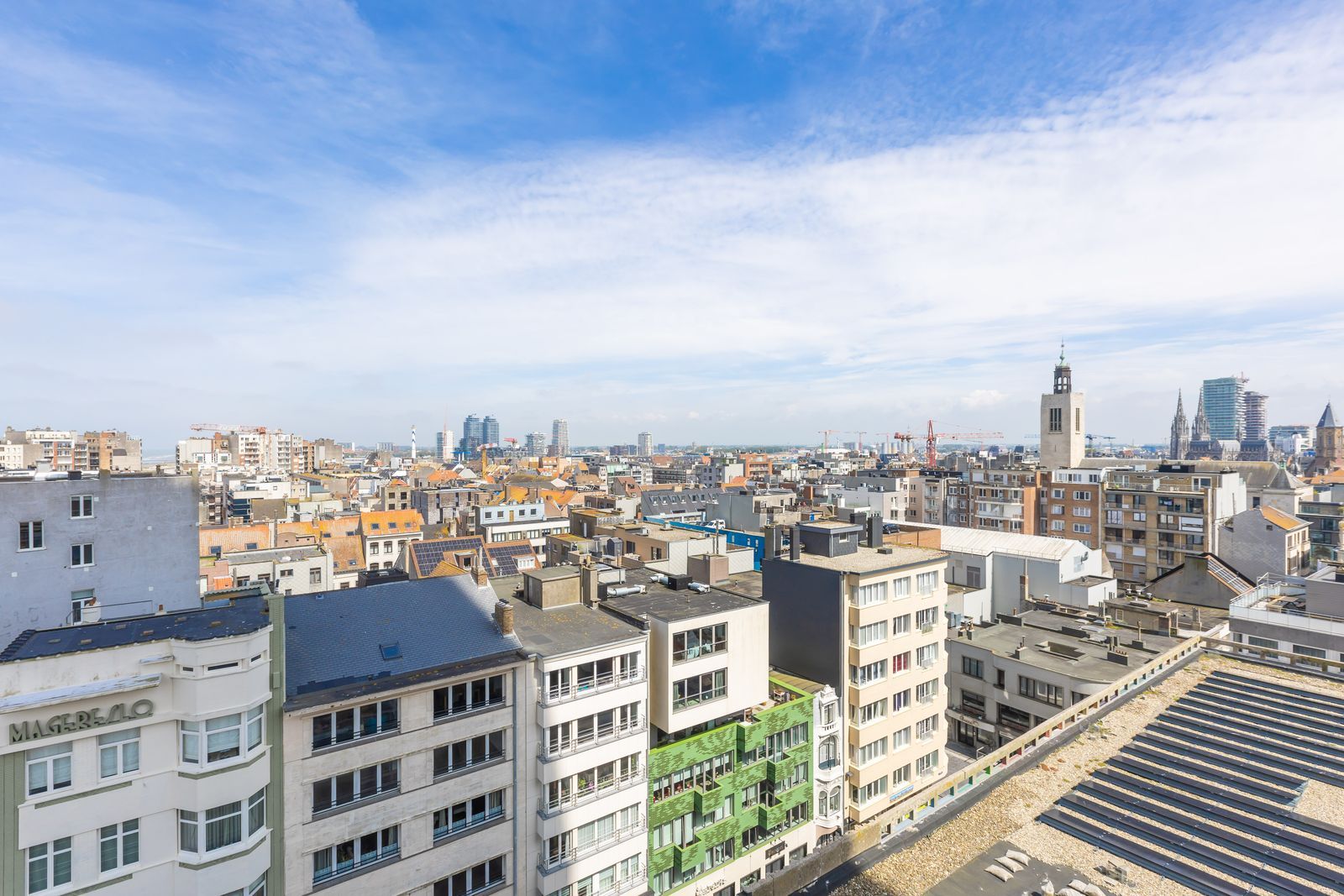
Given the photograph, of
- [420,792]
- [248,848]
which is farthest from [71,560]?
[420,792]

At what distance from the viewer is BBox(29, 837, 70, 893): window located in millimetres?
19156

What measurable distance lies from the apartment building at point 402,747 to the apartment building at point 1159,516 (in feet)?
318

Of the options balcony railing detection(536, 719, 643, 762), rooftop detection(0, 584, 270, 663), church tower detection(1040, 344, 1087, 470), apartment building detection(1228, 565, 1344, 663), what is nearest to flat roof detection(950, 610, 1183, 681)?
apartment building detection(1228, 565, 1344, 663)

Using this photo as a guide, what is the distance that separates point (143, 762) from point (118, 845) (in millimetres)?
2636

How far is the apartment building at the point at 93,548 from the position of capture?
31781mm

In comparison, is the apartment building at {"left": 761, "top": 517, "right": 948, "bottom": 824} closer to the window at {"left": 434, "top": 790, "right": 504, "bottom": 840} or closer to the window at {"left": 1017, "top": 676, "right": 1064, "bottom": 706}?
the window at {"left": 1017, "top": 676, "right": 1064, "bottom": 706}

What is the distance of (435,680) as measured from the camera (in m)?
25.6

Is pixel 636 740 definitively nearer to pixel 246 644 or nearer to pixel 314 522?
pixel 246 644

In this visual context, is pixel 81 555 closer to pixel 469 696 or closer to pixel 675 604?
pixel 469 696

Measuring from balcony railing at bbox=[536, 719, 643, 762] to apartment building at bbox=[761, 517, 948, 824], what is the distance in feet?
53.1

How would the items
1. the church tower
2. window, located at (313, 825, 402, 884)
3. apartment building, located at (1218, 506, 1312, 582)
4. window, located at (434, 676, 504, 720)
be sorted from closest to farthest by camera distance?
1. window, located at (313, 825, 402, 884)
2. window, located at (434, 676, 504, 720)
3. apartment building, located at (1218, 506, 1312, 582)
4. the church tower

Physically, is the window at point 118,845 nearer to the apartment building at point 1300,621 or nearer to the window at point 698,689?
the window at point 698,689

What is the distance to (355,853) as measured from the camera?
80.5ft

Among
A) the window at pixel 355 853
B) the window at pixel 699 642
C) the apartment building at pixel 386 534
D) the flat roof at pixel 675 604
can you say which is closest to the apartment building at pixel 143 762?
the window at pixel 355 853
